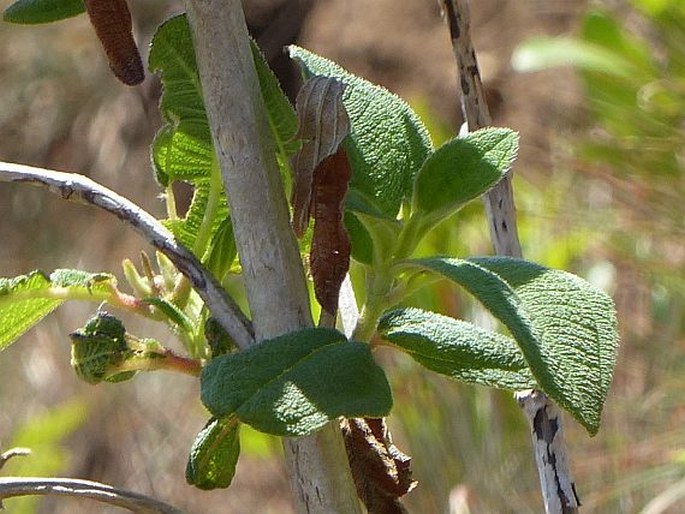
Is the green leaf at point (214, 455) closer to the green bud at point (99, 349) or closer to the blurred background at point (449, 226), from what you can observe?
the green bud at point (99, 349)

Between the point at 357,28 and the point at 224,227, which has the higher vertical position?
the point at 357,28

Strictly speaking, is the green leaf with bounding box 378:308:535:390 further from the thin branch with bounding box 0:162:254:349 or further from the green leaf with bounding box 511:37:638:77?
the green leaf with bounding box 511:37:638:77

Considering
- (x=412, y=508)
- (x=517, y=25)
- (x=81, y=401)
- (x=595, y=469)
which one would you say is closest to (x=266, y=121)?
(x=412, y=508)

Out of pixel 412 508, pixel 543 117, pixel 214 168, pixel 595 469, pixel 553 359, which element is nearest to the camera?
pixel 553 359

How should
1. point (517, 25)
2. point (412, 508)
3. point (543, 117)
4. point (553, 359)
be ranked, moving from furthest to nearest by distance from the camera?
point (517, 25), point (543, 117), point (412, 508), point (553, 359)

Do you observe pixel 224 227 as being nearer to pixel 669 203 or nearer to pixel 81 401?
pixel 669 203

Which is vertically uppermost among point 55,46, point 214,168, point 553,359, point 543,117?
point 55,46
